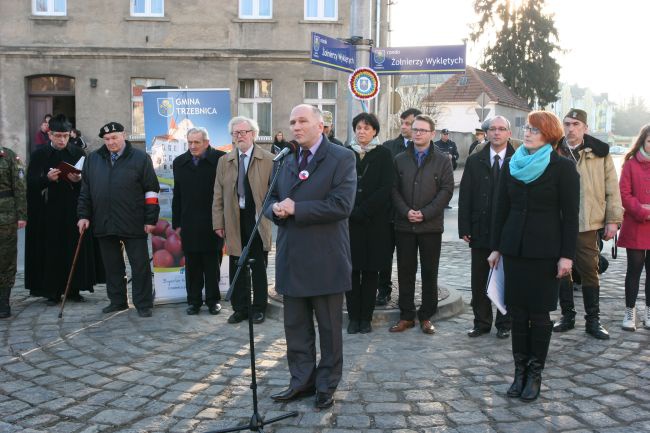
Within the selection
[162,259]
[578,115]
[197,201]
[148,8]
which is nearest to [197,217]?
[197,201]

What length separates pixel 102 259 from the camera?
299 inches

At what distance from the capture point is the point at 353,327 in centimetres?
641

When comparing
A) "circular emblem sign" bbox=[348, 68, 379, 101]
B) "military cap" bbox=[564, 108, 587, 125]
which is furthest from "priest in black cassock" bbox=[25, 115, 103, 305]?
"military cap" bbox=[564, 108, 587, 125]

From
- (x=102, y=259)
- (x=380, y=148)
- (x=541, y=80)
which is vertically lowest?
(x=102, y=259)

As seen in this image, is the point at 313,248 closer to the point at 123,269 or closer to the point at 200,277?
the point at 200,277

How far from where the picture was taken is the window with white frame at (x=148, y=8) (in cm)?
2125

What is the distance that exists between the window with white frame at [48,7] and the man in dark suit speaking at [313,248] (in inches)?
758

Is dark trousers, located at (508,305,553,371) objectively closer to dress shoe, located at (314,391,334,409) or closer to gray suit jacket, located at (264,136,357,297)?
gray suit jacket, located at (264,136,357,297)

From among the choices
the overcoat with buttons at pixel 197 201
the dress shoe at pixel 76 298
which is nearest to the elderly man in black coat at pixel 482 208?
the overcoat with buttons at pixel 197 201

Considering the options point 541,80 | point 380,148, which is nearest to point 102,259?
point 380,148

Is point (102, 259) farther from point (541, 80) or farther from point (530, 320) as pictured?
Result: point (541, 80)

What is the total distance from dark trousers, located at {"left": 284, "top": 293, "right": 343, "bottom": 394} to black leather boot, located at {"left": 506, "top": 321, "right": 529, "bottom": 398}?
4.08 feet

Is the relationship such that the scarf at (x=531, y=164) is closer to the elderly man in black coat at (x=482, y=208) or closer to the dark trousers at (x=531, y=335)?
the dark trousers at (x=531, y=335)

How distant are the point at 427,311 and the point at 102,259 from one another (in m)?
3.64
